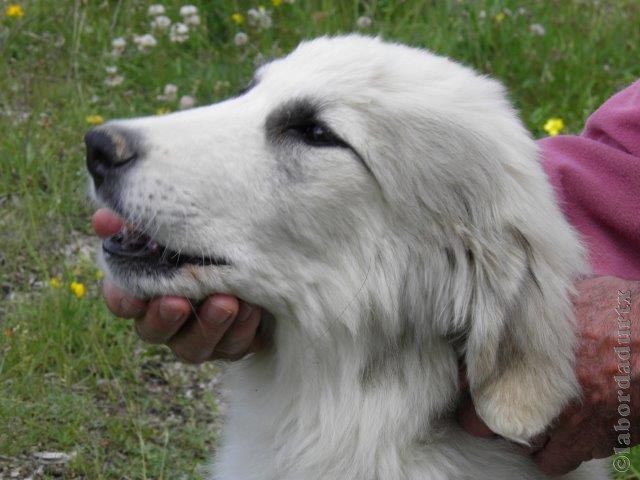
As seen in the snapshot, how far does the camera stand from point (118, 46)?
5578 millimetres

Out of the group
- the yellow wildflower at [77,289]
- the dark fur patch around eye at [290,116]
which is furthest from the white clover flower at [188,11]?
the dark fur patch around eye at [290,116]

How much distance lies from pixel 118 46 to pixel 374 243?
3179mm

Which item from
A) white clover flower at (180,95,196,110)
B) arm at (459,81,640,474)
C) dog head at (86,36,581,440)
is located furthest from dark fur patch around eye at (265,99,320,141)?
white clover flower at (180,95,196,110)

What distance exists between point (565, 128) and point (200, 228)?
10.1 feet

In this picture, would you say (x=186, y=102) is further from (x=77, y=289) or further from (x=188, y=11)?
(x=77, y=289)

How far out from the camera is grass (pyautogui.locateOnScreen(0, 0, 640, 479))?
12.6 feet

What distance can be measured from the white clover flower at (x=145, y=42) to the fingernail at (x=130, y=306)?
3.00 metres

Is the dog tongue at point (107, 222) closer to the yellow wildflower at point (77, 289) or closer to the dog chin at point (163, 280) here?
the dog chin at point (163, 280)

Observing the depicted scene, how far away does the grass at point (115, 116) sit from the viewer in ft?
12.6

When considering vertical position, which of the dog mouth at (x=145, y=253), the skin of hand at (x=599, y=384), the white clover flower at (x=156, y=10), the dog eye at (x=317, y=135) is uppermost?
the dog eye at (x=317, y=135)

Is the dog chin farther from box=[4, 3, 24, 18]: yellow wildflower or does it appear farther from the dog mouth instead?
box=[4, 3, 24, 18]: yellow wildflower

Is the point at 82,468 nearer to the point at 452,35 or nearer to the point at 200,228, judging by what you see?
the point at 200,228

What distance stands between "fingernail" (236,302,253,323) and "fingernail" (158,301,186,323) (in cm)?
13

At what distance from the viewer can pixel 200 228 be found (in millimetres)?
2615
